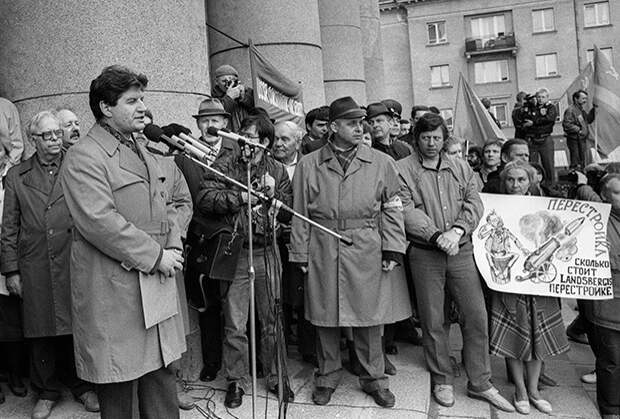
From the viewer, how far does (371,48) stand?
48.5 ft

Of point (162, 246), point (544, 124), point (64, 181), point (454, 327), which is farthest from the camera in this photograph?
point (544, 124)

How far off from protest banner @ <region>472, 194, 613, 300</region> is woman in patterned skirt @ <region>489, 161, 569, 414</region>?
132mm

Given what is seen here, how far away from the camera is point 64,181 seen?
2975mm

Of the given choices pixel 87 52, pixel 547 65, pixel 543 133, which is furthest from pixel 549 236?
pixel 547 65

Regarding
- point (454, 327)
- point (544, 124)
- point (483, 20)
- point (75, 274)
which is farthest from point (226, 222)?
point (483, 20)

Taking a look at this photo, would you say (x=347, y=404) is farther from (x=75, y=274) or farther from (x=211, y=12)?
(x=211, y=12)

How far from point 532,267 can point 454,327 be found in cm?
236

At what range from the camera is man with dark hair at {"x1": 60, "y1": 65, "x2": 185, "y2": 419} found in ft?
9.50

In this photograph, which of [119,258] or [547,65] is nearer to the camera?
[119,258]

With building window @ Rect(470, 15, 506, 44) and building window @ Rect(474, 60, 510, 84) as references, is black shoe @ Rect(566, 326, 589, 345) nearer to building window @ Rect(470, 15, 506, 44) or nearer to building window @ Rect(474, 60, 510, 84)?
building window @ Rect(470, 15, 506, 44)

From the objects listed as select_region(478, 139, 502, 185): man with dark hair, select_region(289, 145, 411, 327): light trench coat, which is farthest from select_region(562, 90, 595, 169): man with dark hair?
select_region(289, 145, 411, 327): light trench coat

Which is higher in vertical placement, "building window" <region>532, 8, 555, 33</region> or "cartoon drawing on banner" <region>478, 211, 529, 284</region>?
"building window" <region>532, 8, 555, 33</region>

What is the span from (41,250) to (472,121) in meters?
6.29

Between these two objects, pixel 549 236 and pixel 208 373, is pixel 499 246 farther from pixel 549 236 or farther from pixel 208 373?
pixel 208 373
